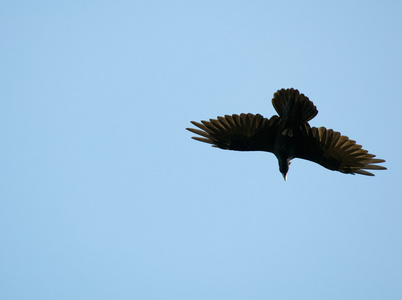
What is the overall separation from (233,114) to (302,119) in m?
1.19

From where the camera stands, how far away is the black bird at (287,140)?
8805mm

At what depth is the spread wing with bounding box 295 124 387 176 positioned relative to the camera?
29.1 feet

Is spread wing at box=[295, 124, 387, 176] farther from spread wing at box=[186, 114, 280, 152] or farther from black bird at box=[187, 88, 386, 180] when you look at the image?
spread wing at box=[186, 114, 280, 152]

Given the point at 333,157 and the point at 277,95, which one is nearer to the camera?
the point at 277,95

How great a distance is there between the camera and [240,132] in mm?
9250

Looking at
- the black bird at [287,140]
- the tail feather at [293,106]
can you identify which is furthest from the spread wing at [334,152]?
the tail feather at [293,106]

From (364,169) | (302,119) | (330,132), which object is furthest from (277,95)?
(364,169)

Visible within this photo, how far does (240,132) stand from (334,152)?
1646 millimetres

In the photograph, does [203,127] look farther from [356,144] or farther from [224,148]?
[356,144]

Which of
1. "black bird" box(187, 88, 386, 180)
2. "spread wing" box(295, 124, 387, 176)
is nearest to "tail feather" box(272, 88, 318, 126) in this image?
"black bird" box(187, 88, 386, 180)

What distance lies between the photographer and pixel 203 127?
9406mm

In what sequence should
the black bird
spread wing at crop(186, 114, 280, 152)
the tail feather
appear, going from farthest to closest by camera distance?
1. spread wing at crop(186, 114, 280, 152)
2. the black bird
3. the tail feather

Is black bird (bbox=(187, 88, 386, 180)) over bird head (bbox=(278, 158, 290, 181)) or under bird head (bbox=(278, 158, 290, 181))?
over

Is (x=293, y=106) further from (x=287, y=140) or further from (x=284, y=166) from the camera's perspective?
(x=284, y=166)
